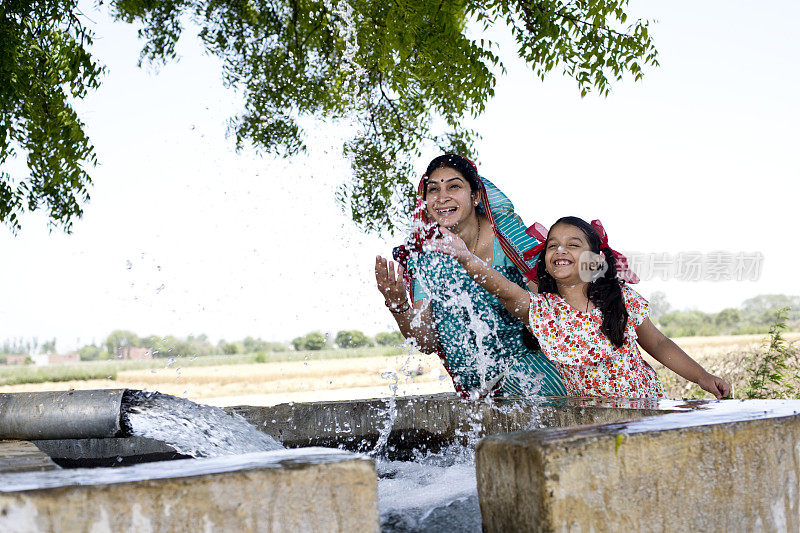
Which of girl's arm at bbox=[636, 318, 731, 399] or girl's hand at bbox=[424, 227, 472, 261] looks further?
girl's arm at bbox=[636, 318, 731, 399]

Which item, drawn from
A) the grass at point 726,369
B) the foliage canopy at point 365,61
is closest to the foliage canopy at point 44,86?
the foliage canopy at point 365,61

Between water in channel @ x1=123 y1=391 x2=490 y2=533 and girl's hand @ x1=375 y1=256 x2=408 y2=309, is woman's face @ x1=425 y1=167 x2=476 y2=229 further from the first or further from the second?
water in channel @ x1=123 y1=391 x2=490 y2=533

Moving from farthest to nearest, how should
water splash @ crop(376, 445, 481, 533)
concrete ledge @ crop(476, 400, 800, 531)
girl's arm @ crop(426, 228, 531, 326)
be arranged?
girl's arm @ crop(426, 228, 531, 326), water splash @ crop(376, 445, 481, 533), concrete ledge @ crop(476, 400, 800, 531)

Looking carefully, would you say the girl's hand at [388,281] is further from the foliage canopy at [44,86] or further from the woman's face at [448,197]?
the foliage canopy at [44,86]

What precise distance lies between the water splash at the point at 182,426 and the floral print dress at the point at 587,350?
137 centimetres

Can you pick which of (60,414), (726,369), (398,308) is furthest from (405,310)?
(726,369)

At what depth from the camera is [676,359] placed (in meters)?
3.41

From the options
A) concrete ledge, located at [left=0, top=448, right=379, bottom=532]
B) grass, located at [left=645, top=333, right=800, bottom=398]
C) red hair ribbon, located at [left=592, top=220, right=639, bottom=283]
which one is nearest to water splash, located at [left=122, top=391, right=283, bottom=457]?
concrete ledge, located at [left=0, top=448, right=379, bottom=532]

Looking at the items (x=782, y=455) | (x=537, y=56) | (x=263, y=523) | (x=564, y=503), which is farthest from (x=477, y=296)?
(x=537, y=56)

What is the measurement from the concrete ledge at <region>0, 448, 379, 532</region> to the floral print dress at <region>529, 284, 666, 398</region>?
73.2 inches

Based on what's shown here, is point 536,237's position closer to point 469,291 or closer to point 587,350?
point 469,291

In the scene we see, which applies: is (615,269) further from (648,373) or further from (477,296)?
(477,296)

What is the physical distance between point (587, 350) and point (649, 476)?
5.05 ft

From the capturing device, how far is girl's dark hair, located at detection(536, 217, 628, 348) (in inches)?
127
